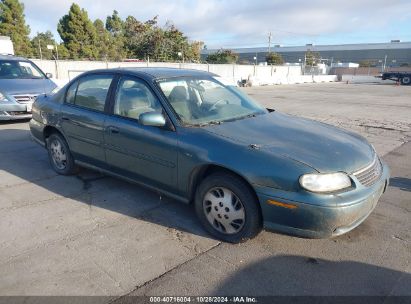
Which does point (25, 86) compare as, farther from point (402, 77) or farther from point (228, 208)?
point (402, 77)

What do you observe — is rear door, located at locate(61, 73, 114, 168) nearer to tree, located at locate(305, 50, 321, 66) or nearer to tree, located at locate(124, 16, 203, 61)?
tree, located at locate(124, 16, 203, 61)

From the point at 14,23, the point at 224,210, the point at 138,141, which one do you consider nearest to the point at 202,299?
the point at 224,210

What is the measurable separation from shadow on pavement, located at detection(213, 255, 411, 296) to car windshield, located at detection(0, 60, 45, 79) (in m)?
8.69

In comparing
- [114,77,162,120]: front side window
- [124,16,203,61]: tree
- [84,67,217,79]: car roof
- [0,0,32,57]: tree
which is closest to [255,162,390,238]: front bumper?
[114,77,162,120]: front side window

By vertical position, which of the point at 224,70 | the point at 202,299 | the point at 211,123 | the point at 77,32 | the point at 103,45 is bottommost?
the point at 202,299

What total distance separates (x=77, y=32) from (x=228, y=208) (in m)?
39.3

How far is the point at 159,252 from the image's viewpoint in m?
2.99

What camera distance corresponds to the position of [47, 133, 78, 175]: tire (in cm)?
469

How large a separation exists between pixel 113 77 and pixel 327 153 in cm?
254

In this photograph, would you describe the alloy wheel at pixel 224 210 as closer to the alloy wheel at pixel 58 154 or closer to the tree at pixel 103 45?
the alloy wheel at pixel 58 154

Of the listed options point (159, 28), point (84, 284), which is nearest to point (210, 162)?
point (84, 284)

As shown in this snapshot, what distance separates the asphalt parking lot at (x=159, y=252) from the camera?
8.36ft

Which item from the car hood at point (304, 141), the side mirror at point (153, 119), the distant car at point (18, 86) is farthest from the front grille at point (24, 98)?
the car hood at point (304, 141)

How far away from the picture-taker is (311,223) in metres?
2.66
